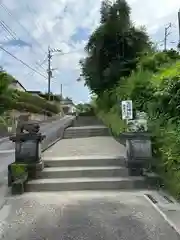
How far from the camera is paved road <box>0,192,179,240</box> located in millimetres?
4934

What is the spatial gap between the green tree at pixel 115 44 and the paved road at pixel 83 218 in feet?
45.5

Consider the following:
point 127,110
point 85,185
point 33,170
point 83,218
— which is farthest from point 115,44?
point 83,218

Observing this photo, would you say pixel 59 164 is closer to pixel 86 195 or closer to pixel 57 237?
pixel 86 195

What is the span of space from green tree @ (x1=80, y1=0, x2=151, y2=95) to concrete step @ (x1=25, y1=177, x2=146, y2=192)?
42.3 feet

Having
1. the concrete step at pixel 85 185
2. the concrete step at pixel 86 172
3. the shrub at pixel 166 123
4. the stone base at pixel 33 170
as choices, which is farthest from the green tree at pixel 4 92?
the concrete step at pixel 85 185

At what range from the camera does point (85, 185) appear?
7.57m

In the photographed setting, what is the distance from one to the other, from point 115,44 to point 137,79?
7.54 m

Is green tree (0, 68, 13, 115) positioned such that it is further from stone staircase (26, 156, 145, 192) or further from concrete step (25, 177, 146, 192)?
concrete step (25, 177, 146, 192)

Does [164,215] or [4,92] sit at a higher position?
[4,92]

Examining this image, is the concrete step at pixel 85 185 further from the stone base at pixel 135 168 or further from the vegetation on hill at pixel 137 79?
the vegetation on hill at pixel 137 79

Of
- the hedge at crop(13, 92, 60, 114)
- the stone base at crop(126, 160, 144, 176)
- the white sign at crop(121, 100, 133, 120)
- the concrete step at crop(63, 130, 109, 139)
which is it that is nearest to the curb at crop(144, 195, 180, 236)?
the stone base at crop(126, 160, 144, 176)

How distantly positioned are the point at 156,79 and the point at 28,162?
4997 millimetres

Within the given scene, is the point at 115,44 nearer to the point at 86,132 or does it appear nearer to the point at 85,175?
the point at 86,132

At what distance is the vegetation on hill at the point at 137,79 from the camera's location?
766 cm
